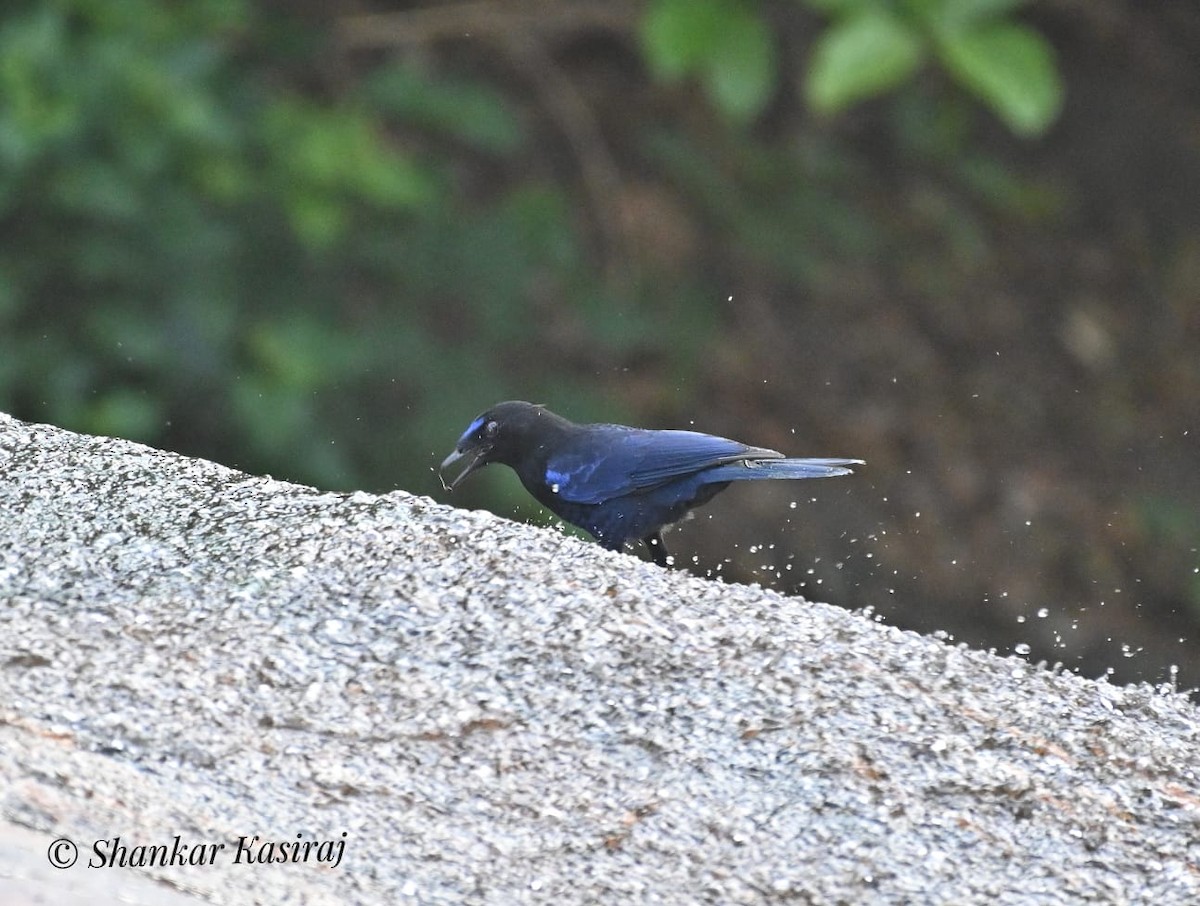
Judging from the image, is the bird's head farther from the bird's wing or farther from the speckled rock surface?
the speckled rock surface

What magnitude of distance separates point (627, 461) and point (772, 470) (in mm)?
275

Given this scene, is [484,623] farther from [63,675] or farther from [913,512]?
[913,512]

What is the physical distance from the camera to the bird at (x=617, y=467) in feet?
11.6

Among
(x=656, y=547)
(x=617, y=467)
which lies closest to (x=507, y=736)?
(x=617, y=467)

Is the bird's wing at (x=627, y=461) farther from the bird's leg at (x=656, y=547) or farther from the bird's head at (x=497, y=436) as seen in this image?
the bird's leg at (x=656, y=547)

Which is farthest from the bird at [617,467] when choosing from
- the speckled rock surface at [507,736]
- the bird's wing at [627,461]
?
the speckled rock surface at [507,736]

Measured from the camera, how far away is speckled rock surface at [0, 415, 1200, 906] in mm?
2293

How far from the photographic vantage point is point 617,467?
3533 millimetres

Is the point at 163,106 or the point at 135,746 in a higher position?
the point at 163,106

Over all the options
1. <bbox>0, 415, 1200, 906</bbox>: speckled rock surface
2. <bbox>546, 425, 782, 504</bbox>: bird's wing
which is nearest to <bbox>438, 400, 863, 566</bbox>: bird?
<bbox>546, 425, 782, 504</bbox>: bird's wing

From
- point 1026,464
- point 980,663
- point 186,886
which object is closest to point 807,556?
point 1026,464

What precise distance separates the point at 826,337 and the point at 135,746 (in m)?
6.11

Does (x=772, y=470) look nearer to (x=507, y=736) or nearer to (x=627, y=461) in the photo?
(x=627, y=461)

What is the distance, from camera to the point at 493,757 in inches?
97.4
